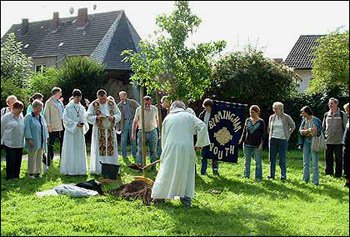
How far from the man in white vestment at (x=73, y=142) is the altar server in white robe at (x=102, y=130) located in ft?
0.96

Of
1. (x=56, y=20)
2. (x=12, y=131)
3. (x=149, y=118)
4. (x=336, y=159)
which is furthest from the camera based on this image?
(x=56, y=20)

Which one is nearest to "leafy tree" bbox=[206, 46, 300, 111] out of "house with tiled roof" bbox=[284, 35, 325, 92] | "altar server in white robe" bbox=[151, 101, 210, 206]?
"house with tiled roof" bbox=[284, 35, 325, 92]

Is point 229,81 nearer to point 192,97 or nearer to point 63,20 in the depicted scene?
point 192,97

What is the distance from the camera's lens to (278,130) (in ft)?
37.0

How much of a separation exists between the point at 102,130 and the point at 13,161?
7.81ft

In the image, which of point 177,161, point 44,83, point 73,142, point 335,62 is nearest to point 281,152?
point 335,62

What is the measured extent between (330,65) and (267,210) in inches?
110

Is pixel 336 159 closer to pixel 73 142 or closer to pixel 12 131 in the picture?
pixel 73 142

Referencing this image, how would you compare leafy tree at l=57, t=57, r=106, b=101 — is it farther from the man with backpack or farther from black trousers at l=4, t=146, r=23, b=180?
the man with backpack

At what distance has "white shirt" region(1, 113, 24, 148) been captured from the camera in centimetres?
1040

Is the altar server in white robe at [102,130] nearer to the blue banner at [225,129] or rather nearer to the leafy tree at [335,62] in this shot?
the blue banner at [225,129]

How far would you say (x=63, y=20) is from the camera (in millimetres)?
40875

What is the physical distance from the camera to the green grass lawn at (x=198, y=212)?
678 cm

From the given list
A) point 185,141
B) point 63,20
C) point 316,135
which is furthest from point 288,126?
point 63,20
